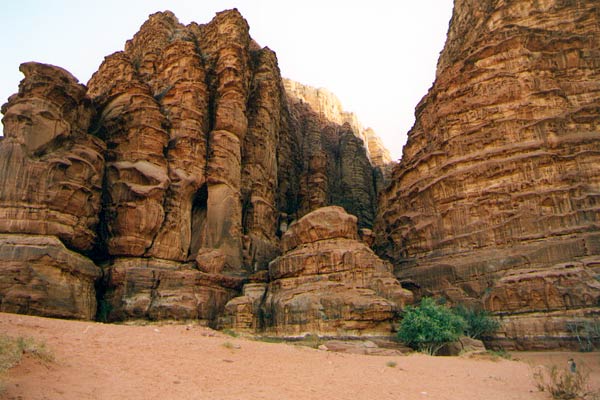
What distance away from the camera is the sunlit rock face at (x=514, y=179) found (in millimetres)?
25422

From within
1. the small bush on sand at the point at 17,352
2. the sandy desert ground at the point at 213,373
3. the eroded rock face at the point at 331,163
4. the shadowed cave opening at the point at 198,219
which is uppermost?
the eroded rock face at the point at 331,163

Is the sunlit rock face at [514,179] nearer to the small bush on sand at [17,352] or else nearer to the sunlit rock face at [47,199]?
the sunlit rock face at [47,199]

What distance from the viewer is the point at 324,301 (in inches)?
896

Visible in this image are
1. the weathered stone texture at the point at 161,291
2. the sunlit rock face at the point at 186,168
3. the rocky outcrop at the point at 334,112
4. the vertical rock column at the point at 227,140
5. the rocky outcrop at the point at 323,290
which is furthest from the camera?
the rocky outcrop at the point at 334,112

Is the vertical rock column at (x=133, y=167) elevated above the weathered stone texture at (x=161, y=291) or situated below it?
above

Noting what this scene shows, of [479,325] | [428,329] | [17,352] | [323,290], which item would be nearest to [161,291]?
[323,290]

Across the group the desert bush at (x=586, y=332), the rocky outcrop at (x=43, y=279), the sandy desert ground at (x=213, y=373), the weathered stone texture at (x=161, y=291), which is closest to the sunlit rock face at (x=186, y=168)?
the weathered stone texture at (x=161, y=291)

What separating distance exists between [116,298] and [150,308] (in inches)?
95.6

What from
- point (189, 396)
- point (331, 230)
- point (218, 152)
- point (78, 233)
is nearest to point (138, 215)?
point (78, 233)

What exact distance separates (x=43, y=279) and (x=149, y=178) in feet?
32.0

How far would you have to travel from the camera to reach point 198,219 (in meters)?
34.1

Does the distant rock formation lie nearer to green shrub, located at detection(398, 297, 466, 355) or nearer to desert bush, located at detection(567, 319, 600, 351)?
green shrub, located at detection(398, 297, 466, 355)

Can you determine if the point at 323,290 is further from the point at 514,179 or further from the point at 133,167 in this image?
the point at 514,179

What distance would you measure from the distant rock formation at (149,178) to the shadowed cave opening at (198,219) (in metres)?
0.11
